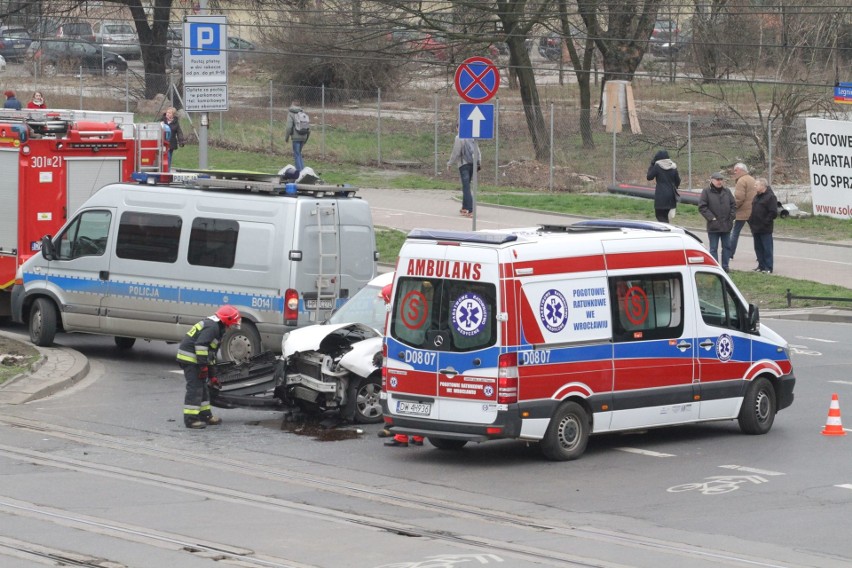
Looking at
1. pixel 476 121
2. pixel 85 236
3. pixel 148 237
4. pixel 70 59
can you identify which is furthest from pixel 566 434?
pixel 70 59

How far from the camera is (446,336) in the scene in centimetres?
1258

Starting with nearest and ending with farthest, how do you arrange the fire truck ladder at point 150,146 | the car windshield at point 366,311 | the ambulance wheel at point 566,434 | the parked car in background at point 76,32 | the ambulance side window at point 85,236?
the ambulance wheel at point 566,434 → the car windshield at point 366,311 → the ambulance side window at point 85,236 → the fire truck ladder at point 150,146 → the parked car in background at point 76,32

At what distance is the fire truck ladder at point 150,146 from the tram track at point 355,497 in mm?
8276

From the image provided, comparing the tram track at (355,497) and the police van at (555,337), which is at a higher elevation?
the police van at (555,337)

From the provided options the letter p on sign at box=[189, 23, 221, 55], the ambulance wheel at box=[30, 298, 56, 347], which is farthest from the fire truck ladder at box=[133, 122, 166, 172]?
the ambulance wheel at box=[30, 298, 56, 347]

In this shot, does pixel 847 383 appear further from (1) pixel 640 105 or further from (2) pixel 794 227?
(1) pixel 640 105

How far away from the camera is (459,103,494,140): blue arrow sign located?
56.7 ft

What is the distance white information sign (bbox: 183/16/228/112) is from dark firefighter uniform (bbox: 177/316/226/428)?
10.6 meters

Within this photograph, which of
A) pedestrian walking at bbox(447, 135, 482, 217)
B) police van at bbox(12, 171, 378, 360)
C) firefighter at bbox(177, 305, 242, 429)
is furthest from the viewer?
pedestrian walking at bbox(447, 135, 482, 217)

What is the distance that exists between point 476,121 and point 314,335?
13.9ft

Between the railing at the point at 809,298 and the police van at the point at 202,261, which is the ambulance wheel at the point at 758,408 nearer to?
the police van at the point at 202,261

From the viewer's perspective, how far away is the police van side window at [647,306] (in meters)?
13.0

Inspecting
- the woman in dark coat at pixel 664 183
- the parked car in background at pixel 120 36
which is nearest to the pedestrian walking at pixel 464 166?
the woman in dark coat at pixel 664 183

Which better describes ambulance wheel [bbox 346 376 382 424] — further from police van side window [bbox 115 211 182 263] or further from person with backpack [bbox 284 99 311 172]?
person with backpack [bbox 284 99 311 172]
